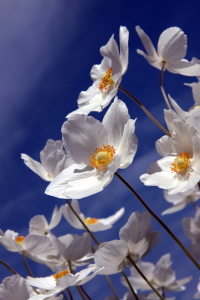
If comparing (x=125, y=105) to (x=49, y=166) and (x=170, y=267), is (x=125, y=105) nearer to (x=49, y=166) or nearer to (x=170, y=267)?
(x=49, y=166)

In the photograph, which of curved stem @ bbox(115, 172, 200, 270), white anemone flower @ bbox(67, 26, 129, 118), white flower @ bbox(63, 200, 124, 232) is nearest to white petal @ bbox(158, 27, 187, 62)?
white anemone flower @ bbox(67, 26, 129, 118)

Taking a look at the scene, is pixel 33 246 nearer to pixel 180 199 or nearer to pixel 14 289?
pixel 14 289

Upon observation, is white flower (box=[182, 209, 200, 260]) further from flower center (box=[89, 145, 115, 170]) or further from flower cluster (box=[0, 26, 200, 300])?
flower center (box=[89, 145, 115, 170])

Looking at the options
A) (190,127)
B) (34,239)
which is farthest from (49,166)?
(190,127)

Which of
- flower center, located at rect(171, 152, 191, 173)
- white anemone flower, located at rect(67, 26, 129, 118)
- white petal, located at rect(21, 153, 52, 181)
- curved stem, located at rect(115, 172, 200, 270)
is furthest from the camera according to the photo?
white petal, located at rect(21, 153, 52, 181)

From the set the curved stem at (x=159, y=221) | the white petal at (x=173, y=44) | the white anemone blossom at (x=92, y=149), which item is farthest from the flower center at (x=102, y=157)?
the white petal at (x=173, y=44)

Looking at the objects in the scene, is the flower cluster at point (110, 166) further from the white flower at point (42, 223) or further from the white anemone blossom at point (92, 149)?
the white flower at point (42, 223)
